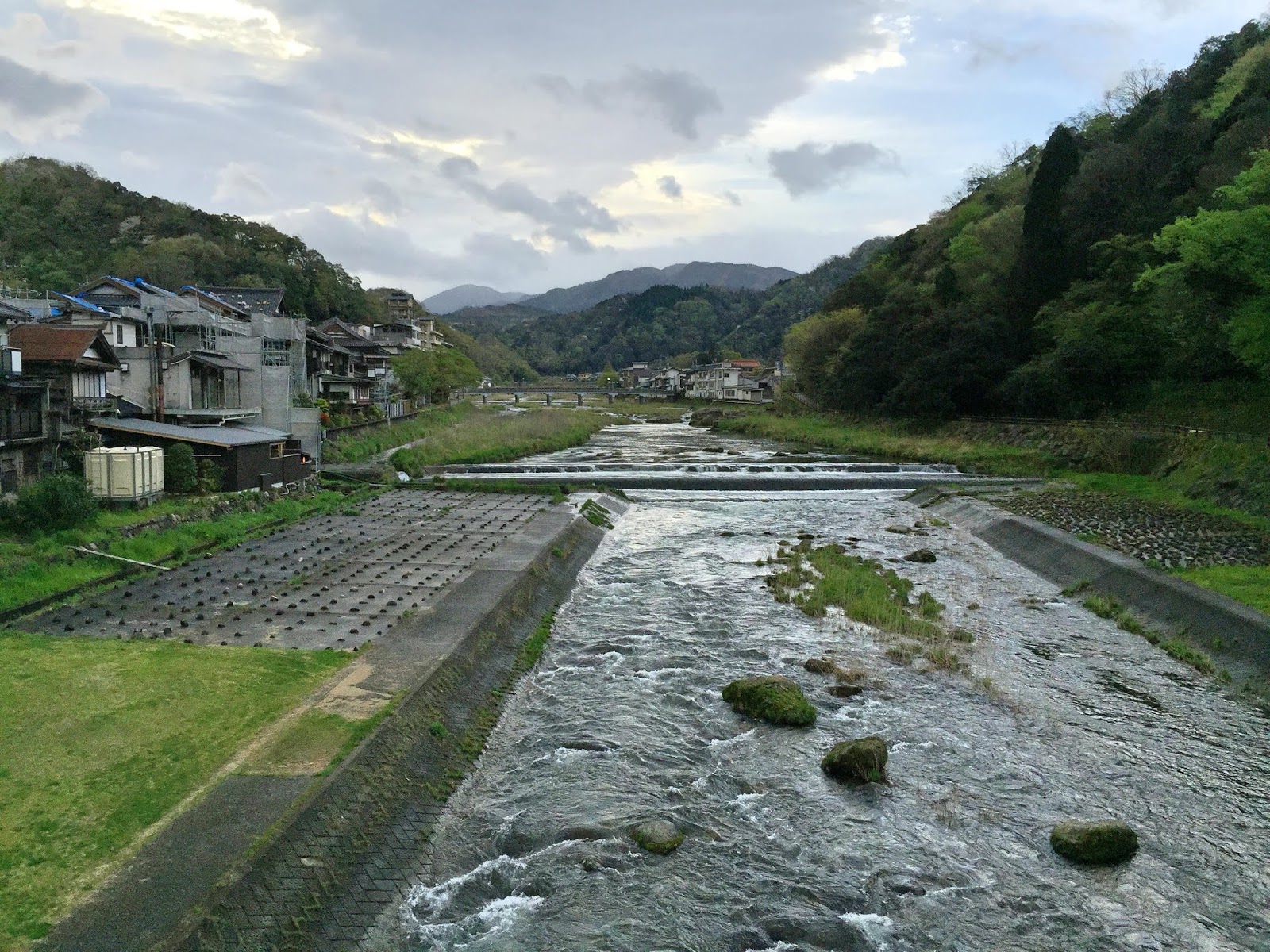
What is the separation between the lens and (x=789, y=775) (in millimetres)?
9914

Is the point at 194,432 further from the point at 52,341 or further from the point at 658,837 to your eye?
the point at 658,837

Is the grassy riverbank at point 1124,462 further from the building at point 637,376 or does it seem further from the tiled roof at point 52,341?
the building at point 637,376

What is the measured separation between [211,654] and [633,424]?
69032mm

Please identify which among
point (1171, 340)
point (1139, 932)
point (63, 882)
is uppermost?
point (1171, 340)

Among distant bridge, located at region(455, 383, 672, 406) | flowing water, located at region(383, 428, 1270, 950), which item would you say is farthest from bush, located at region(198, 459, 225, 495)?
distant bridge, located at region(455, 383, 672, 406)

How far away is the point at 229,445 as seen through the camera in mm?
24547

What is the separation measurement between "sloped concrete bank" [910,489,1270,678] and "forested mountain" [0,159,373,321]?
6090 centimetres

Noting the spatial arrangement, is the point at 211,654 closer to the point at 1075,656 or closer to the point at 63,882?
the point at 63,882

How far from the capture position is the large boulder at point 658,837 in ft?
27.3

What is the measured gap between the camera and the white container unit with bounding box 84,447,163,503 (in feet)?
68.1

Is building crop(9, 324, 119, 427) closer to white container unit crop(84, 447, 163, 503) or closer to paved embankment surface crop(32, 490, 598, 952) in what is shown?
white container unit crop(84, 447, 163, 503)

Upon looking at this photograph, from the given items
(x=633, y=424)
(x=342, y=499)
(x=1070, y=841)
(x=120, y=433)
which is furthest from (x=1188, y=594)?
(x=633, y=424)

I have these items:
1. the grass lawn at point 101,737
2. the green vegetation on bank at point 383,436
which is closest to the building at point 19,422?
the grass lawn at point 101,737

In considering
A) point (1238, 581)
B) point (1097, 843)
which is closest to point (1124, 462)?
point (1238, 581)
